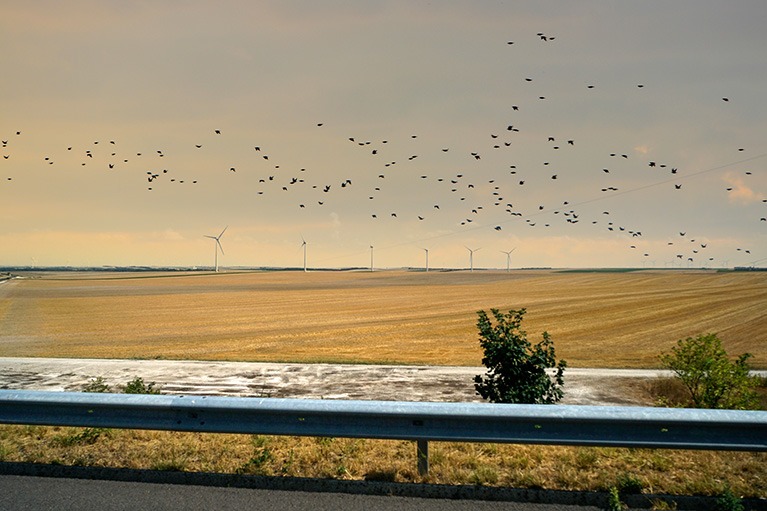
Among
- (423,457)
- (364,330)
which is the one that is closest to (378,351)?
(364,330)

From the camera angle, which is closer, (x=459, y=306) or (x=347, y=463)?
(x=347, y=463)

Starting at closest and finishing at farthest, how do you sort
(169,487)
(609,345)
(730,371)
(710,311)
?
1. (169,487)
2. (730,371)
3. (609,345)
4. (710,311)

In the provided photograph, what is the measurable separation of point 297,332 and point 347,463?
104 ft

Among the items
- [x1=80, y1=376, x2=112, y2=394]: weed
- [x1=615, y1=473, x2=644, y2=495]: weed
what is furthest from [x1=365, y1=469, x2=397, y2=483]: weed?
[x1=80, y1=376, x2=112, y2=394]: weed

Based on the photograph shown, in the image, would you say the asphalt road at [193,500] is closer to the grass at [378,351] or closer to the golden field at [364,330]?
the grass at [378,351]

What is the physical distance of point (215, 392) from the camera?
52.5 feet

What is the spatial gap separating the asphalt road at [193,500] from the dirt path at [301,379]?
9.57 m

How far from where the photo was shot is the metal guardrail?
18.5ft

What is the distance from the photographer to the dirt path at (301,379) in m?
16.2

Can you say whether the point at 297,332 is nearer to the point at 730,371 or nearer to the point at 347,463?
the point at 730,371

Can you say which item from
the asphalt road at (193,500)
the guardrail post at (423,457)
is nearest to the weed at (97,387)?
the asphalt road at (193,500)

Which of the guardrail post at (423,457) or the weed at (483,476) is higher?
the guardrail post at (423,457)

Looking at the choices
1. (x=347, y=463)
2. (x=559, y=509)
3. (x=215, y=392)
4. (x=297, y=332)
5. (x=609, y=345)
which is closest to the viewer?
(x=559, y=509)

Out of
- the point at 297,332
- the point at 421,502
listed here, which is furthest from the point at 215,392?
the point at 297,332
